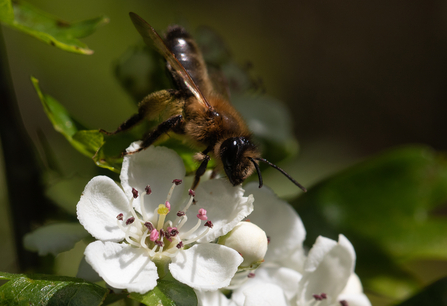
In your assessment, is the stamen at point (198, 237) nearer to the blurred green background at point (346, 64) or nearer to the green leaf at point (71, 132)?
the green leaf at point (71, 132)

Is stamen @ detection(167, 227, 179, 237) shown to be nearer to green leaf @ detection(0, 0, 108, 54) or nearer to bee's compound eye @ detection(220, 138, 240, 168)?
bee's compound eye @ detection(220, 138, 240, 168)

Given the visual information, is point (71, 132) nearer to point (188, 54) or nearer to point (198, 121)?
point (198, 121)

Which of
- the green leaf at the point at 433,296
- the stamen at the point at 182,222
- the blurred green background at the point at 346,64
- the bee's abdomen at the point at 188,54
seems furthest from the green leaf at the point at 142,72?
the blurred green background at the point at 346,64

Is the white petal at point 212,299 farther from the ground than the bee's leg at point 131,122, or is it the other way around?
the bee's leg at point 131,122

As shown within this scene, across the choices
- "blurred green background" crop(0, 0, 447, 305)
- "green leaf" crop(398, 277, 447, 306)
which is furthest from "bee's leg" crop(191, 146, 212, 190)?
"blurred green background" crop(0, 0, 447, 305)

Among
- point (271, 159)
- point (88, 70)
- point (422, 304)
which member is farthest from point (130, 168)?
point (88, 70)

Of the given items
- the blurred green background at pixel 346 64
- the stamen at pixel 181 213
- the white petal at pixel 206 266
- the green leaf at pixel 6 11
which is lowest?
the blurred green background at pixel 346 64

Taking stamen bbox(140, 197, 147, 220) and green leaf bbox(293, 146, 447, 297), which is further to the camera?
green leaf bbox(293, 146, 447, 297)
